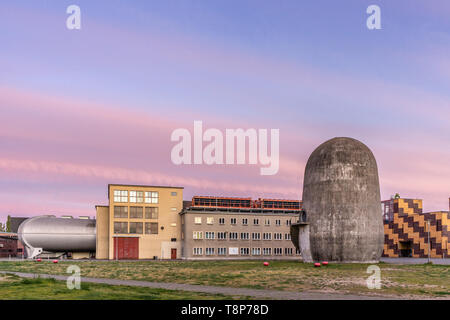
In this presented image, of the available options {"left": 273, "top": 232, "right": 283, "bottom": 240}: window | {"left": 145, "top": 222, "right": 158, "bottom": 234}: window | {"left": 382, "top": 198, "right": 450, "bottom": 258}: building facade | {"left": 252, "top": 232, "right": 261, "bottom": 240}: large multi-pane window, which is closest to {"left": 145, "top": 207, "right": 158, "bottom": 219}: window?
{"left": 145, "top": 222, "right": 158, "bottom": 234}: window

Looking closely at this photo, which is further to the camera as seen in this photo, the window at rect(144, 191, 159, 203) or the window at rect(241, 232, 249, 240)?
the window at rect(144, 191, 159, 203)

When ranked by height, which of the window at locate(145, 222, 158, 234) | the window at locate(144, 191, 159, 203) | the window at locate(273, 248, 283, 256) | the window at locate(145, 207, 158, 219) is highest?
the window at locate(144, 191, 159, 203)

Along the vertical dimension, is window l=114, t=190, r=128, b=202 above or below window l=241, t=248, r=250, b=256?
above

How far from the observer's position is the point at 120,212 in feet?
320

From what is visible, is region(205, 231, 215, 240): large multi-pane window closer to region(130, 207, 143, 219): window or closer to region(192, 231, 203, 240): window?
region(192, 231, 203, 240): window

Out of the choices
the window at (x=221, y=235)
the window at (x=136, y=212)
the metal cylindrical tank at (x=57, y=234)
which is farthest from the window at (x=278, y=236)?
the metal cylindrical tank at (x=57, y=234)

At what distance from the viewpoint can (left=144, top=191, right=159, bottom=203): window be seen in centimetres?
9975

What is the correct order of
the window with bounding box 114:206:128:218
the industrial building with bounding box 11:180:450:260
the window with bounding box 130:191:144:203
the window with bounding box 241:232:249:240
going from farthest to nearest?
the window with bounding box 241:232:249:240 → the window with bounding box 130:191:144:203 → the window with bounding box 114:206:128:218 → the industrial building with bounding box 11:180:450:260

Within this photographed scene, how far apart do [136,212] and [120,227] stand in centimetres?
452

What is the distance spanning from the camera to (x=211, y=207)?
99.8m

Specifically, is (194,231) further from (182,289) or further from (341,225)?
(182,289)

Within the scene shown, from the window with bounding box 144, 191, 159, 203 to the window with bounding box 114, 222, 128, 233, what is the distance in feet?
22.4
